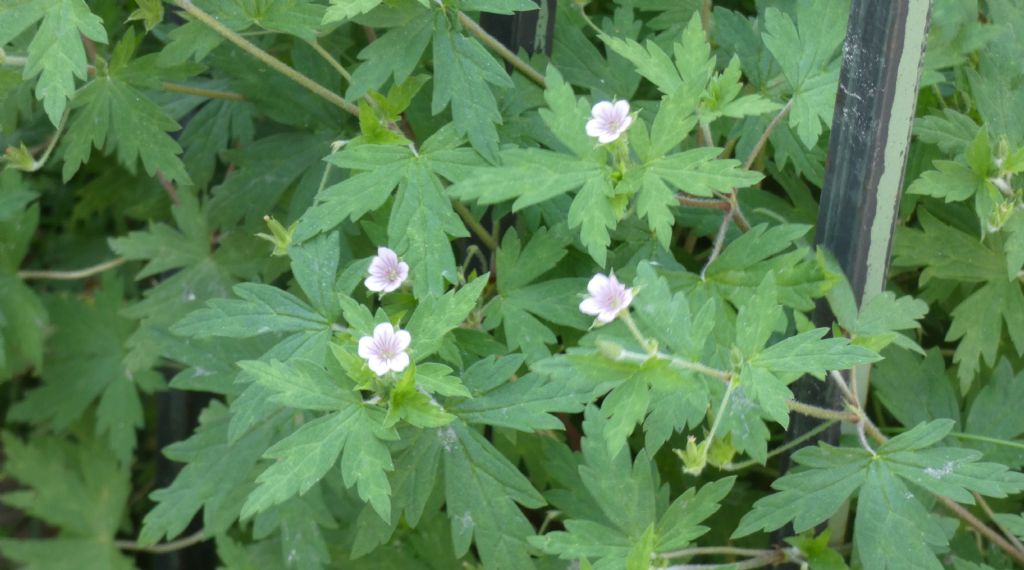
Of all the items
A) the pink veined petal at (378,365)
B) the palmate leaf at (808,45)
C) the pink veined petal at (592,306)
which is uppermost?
the palmate leaf at (808,45)

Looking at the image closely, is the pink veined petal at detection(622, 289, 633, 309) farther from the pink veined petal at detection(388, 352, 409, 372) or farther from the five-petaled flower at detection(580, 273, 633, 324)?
the pink veined petal at detection(388, 352, 409, 372)

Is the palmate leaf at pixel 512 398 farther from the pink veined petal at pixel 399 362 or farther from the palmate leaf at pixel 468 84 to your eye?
the palmate leaf at pixel 468 84

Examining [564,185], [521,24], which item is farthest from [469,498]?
[521,24]

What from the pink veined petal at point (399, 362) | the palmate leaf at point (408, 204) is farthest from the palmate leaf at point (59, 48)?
the pink veined petal at point (399, 362)

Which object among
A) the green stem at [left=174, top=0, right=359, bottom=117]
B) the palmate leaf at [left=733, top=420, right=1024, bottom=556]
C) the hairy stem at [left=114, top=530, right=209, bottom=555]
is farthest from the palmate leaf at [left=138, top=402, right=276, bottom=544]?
the palmate leaf at [left=733, top=420, right=1024, bottom=556]

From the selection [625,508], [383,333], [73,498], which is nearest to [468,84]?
[383,333]

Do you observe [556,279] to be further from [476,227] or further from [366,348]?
[366,348]
